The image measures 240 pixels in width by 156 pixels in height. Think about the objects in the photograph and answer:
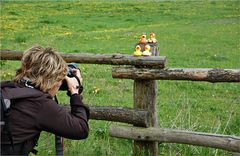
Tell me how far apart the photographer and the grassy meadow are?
6.60ft

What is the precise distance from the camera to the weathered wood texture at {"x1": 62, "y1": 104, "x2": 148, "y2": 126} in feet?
14.8

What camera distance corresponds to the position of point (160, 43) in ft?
56.4

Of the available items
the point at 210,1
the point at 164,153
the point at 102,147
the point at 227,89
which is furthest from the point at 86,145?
the point at 210,1

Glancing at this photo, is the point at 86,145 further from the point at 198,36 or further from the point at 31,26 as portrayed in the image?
the point at 31,26

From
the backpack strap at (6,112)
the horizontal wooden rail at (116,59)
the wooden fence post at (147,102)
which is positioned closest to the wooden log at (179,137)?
the wooden fence post at (147,102)

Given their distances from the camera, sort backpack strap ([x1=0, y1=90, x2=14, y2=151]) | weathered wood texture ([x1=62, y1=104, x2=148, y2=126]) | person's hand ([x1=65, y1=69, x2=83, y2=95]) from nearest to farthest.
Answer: backpack strap ([x1=0, y1=90, x2=14, y2=151]) → person's hand ([x1=65, y1=69, x2=83, y2=95]) → weathered wood texture ([x1=62, y1=104, x2=148, y2=126])

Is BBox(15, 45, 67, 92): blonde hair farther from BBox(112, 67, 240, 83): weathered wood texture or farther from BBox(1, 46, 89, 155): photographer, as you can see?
BBox(112, 67, 240, 83): weathered wood texture

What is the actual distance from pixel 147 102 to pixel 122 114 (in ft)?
0.86

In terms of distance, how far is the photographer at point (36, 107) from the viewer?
9.16ft

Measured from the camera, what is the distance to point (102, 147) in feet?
16.4

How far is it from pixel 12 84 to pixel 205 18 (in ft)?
80.8

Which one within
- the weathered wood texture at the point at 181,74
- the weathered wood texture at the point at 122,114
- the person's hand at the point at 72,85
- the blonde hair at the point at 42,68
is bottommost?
the weathered wood texture at the point at 122,114

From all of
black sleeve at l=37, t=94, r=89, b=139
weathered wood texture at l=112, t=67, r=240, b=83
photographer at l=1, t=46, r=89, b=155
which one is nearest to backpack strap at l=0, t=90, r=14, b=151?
photographer at l=1, t=46, r=89, b=155

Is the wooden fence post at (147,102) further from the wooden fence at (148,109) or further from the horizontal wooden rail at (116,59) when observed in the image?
the horizontal wooden rail at (116,59)
